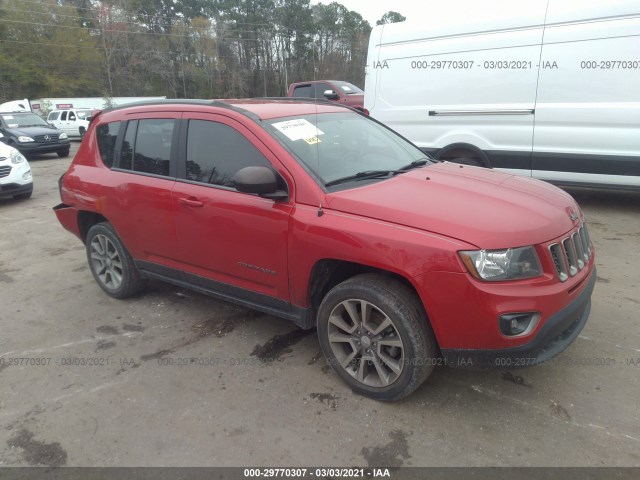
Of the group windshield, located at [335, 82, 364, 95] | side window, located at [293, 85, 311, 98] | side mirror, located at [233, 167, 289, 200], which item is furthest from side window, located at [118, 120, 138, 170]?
side window, located at [293, 85, 311, 98]

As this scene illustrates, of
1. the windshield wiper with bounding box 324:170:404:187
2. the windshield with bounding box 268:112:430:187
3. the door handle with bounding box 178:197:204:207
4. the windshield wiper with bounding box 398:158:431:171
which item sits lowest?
the door handle with bounding box 178:197:204:207

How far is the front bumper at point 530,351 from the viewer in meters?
2.35

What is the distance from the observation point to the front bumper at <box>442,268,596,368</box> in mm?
2346

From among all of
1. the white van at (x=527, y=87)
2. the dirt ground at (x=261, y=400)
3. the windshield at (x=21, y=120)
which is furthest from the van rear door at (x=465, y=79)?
the windshield at (x=21, y=120)

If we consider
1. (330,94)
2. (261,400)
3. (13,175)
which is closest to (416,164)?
(261,400)

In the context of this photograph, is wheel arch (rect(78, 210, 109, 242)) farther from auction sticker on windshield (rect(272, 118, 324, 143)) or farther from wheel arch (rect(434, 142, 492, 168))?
wheel arch (rect(434, 142, 492, 168))

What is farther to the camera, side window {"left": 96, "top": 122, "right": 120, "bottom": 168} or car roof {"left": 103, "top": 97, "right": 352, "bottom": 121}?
side window {"left": 96, "top": 122, "right": 120, "bottom": 168}

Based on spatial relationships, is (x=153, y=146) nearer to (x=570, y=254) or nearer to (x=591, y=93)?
(x=570, y=254)

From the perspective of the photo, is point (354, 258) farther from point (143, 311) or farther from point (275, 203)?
point (143, 311)

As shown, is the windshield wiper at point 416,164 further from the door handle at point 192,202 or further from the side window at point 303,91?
the side window at point 303,91

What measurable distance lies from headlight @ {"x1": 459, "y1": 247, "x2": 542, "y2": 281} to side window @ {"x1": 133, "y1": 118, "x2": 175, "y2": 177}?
2.38m

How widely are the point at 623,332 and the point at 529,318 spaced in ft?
5.12

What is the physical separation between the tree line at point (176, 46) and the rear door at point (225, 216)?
43620mm

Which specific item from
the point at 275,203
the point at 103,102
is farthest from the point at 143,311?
the point at 103,102
